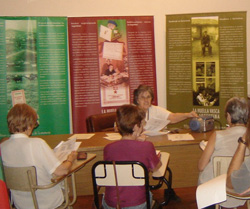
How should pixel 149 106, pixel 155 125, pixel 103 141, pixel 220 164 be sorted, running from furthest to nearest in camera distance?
pixel 149 106
pixel 155 125
pixel 103 141
pixel 220 164

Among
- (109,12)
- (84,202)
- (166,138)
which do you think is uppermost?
(109,12)

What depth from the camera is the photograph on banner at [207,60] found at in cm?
519

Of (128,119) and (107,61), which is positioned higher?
(107,61)

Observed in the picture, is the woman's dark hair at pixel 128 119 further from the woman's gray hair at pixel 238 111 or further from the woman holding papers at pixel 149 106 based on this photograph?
the woman holding papers at pixel 149 106

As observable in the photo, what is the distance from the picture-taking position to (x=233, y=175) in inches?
70.5

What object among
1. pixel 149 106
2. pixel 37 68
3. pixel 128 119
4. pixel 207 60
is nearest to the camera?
pixel 128 119

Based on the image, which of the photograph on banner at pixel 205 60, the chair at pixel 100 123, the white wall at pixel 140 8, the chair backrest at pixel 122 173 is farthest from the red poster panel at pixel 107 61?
the chair backrest at pixel 122 173

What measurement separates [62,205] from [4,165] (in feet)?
1.75

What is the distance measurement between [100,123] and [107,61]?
1.29m

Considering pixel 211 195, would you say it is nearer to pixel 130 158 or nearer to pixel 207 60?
pixel 130 158

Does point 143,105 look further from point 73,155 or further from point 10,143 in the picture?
point 10,143

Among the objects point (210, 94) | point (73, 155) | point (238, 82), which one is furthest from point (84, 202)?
point (238, 82)

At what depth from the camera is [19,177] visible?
2410mm

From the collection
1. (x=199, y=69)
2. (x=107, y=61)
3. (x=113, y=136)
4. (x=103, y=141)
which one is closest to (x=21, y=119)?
(x=103, y=141)
